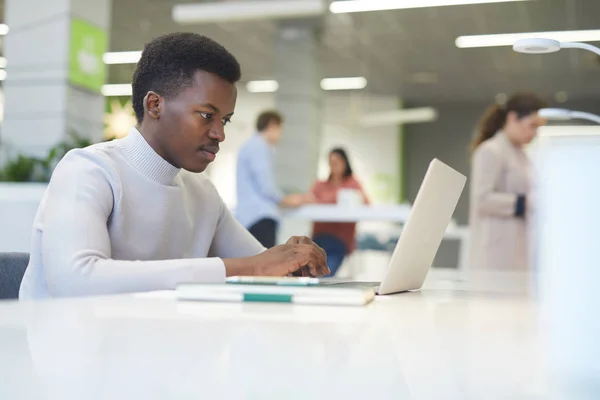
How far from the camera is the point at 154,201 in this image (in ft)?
4.15

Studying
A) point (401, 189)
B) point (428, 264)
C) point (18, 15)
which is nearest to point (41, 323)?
point (428, 264)

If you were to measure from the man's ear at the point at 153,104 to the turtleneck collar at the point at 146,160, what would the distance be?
0.16 ft

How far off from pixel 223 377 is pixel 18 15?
492 cm

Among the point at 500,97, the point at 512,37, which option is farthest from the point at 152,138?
the point at 500,97

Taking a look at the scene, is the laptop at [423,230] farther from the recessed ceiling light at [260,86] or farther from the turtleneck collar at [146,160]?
the recessed ceiling light at [260,86]

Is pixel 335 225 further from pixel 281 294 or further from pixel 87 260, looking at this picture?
pixel 281 294

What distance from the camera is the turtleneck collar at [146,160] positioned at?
50.0 inches

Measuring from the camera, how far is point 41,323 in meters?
0.58

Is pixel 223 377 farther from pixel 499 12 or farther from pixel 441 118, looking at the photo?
pixel 441 118

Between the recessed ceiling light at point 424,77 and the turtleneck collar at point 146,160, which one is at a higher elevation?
the recessed ceiling light at point 424,77

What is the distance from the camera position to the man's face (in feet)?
4.28

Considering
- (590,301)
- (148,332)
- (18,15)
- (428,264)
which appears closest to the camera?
(590,301)

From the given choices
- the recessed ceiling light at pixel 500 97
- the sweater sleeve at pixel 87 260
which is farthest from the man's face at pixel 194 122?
the recessed ceiling light at pixel 500 97

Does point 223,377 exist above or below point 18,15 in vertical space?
below
